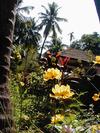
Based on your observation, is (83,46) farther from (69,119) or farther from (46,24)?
(69,119)

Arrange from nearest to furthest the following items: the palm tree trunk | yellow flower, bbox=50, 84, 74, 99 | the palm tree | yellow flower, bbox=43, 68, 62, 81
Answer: yellow flower, bbox=50, 84, 74, 99
yellow flower, bbox=43, 68, 62, 81
the palm tree trunk
the palm tree

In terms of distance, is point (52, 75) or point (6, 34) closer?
point (52, 75)

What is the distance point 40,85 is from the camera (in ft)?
28.7

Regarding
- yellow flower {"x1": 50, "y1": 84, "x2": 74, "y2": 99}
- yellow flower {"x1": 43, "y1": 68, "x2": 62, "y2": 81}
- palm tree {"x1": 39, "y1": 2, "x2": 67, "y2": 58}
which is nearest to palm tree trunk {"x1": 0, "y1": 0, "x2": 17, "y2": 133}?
yellow flower {"x1": 43, "y1": 68, "x2": 62, "y2": 81}

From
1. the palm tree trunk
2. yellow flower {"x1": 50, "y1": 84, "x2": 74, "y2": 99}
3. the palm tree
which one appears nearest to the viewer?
yellow flower {"x1": 50, "y1": 84, "x2": 74, "y2": 99}

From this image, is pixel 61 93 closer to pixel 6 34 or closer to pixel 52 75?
pixel 52 75

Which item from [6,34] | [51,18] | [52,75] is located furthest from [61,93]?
[51,18]

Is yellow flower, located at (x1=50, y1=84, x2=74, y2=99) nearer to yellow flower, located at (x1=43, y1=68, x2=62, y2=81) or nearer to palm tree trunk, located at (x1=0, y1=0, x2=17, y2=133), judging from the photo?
yellow flower, located at (x1=43, y1=68, x2=62, y2=81)

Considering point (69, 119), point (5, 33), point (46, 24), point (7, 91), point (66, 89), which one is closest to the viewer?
point (66, 89)

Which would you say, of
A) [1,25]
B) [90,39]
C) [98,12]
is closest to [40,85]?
[1,25]

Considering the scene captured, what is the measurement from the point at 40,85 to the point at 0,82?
540cm

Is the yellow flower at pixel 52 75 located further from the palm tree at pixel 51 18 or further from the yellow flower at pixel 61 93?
the palm tree at pixel 51 18

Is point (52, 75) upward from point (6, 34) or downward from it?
downward

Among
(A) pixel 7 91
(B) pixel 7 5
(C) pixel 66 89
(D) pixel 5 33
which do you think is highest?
(B) pixel 7 5
